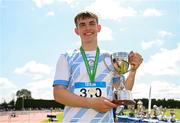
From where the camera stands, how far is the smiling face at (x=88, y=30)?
206 centimetres

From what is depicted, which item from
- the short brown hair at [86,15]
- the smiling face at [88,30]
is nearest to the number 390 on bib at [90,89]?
the smiling face at [88,30]

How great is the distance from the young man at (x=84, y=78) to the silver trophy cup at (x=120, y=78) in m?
0.05

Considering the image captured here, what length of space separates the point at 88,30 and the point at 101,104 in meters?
0.43

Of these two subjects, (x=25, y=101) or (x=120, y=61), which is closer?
(x=120, y=61)

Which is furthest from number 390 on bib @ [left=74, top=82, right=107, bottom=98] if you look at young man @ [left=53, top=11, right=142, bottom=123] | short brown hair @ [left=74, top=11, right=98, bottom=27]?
short brown hair @ [left=74, top=11, right=98, bottom=27]

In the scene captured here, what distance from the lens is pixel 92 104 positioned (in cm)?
187

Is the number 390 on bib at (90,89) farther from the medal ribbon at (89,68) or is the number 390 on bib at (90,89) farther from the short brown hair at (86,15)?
the short brown hair at (86,15)

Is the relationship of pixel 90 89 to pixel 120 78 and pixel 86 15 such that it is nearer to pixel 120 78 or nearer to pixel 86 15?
pixel 120 78

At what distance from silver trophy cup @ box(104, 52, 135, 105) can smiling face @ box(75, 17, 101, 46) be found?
16 cm

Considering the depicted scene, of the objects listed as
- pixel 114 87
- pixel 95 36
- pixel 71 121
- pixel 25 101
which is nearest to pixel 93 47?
pixel 95 36

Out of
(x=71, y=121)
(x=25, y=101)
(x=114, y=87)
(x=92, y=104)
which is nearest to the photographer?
(x=92, y=104)

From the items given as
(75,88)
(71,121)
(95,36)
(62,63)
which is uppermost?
(95,36)

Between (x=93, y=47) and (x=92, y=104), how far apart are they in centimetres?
37

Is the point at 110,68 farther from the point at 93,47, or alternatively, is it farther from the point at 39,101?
the point at 39,101
